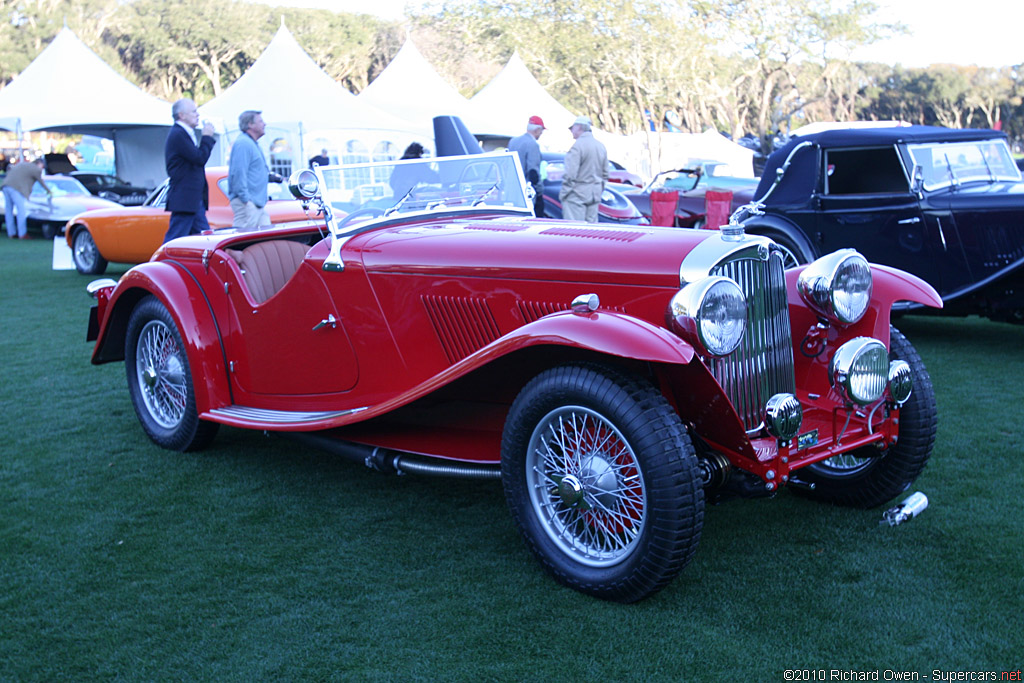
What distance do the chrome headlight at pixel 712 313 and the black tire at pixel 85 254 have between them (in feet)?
35.0

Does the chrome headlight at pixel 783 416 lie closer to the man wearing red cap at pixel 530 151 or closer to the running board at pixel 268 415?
the running board at pixel 268 415

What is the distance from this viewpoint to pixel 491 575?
309 centimetres

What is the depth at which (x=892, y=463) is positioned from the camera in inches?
135

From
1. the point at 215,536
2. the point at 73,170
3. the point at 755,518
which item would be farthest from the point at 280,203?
the point at 73,170

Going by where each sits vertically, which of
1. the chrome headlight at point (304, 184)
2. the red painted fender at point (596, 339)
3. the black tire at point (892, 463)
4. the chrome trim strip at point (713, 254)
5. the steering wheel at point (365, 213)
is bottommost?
the black tire at point (892, 463)

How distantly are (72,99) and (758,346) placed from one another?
715 inches

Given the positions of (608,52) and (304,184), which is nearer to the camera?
(304,184)

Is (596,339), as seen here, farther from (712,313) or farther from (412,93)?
(412,93)

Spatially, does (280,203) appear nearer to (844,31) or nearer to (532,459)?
(532,459)

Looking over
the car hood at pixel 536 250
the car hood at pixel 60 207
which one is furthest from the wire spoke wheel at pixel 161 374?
the car hood at pixel 60 207

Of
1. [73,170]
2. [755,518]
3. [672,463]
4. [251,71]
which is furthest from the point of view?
[73,170]

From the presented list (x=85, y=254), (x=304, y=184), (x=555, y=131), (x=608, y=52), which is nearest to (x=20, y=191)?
(x=85, y=254)

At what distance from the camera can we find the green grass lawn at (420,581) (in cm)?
254

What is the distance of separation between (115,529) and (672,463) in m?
2.28
